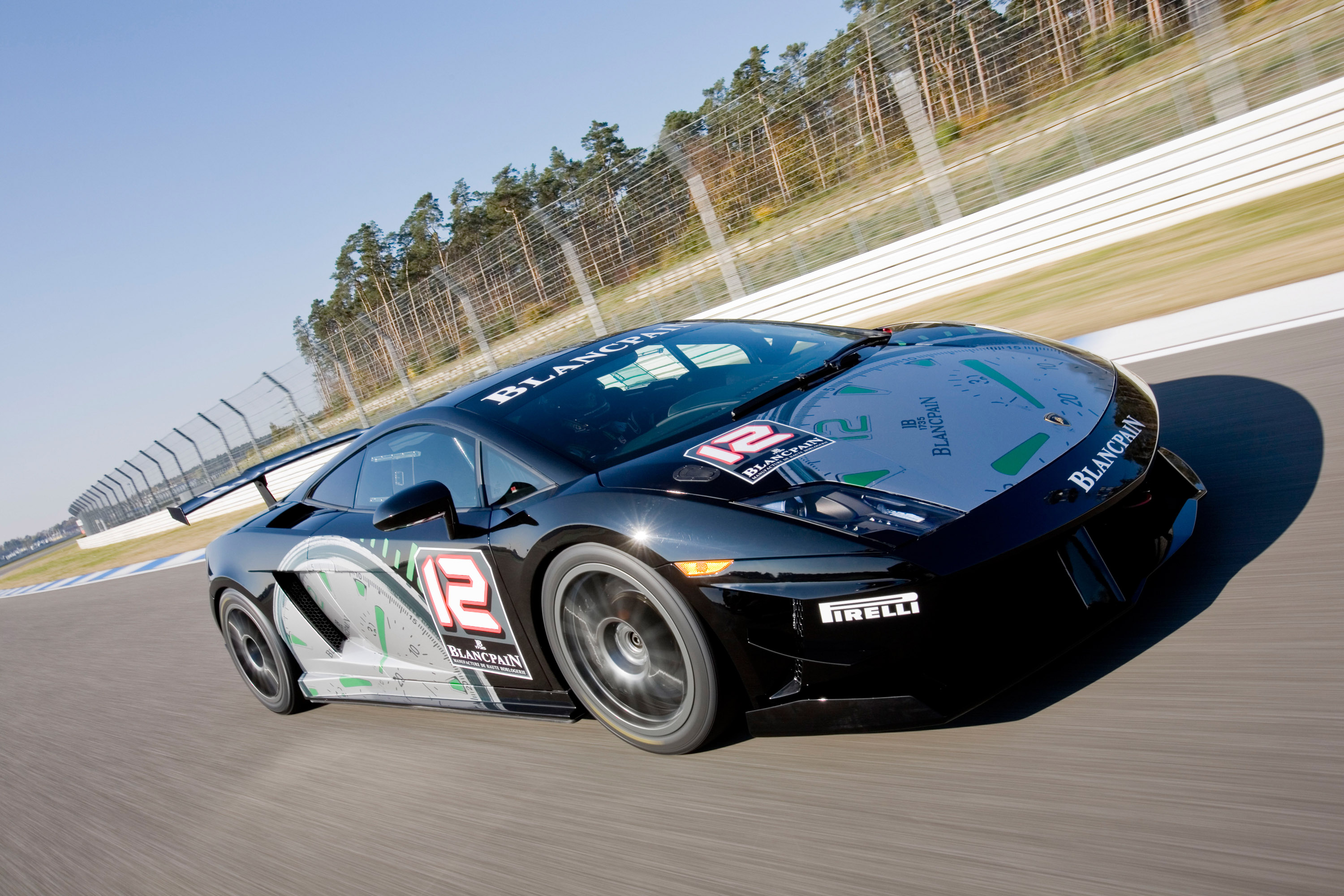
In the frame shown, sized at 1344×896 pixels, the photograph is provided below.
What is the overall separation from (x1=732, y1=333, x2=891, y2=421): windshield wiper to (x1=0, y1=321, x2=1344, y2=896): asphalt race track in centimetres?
96

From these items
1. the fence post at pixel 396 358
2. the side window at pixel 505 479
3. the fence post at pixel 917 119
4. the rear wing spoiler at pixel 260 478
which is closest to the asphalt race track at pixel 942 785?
the side window at pixel 505 479

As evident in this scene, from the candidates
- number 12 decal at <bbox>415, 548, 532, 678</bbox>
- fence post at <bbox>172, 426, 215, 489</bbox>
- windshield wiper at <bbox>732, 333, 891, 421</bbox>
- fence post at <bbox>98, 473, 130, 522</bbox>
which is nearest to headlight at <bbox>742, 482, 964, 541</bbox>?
windshield wiper at <bbox>732, 333, 891, 421</bbox>

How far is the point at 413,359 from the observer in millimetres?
14703

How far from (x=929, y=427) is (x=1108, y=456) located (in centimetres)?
43

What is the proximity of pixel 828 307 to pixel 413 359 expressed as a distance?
6.79 metres

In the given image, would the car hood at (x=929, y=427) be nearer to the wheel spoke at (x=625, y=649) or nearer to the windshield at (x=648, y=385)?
the windshield at (x=648, y=385)

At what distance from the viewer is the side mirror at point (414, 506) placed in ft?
9.62

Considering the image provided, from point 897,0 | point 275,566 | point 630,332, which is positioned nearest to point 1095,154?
point 897,0

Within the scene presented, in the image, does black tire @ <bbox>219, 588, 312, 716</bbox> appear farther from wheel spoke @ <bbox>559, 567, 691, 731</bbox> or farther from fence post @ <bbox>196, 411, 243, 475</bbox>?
fence post @ <bbox>196, 411, 243, 475</bbox>

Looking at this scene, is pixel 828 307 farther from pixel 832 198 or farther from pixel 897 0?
pixel 897 0

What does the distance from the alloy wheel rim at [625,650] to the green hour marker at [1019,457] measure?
88 centimetres

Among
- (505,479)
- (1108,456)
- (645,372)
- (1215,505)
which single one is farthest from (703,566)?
(1215,505)

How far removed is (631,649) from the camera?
2.79 m

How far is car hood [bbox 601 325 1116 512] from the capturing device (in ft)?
7.88
